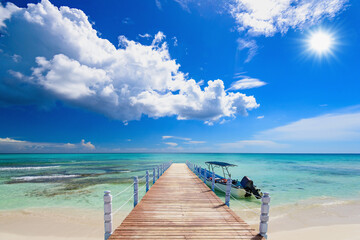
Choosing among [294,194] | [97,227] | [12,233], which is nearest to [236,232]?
[97,227]

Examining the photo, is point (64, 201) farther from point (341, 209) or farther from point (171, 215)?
point (341, 209)

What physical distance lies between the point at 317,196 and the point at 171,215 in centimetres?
1838

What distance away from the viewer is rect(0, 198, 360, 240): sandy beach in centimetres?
892

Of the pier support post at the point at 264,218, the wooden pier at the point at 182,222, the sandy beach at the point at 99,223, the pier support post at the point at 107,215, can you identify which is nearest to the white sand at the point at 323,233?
the sandy beach at the point at 99,223

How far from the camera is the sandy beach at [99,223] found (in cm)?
892

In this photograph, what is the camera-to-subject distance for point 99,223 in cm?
1022

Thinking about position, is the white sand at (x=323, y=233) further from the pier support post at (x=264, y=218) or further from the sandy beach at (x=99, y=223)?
the pier support post at (x=264, y=218)

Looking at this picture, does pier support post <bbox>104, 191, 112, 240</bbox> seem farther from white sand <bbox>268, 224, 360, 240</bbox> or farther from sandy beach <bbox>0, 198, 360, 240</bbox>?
white sand <bbox>268, 224, 360, 240</bbox>

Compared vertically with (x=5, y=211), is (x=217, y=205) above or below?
above

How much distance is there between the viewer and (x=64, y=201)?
47.1 ft

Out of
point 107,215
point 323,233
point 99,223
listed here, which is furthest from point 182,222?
point 323,233

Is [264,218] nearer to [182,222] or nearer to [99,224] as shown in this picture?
[182,222]

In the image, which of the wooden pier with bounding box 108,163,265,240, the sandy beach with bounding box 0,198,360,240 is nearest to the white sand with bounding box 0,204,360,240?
the sandy beach with bounding box 0,198,360,240

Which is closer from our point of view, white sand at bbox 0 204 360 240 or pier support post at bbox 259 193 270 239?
pier support post at bbox 259 193 270 239
